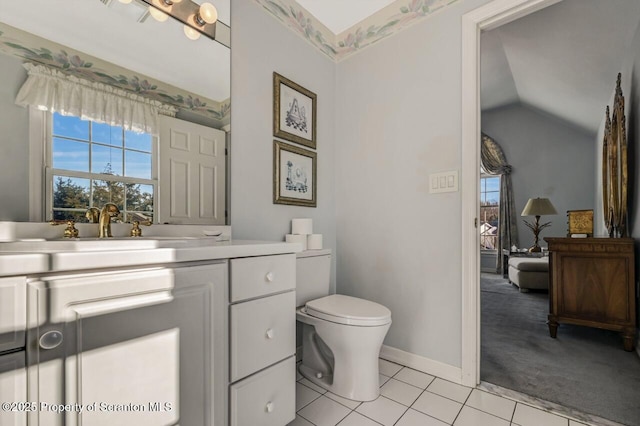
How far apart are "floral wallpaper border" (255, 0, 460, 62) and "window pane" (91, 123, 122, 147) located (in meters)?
1.21

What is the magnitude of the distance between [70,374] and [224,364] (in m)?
0.44

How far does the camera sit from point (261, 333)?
3.81 ft

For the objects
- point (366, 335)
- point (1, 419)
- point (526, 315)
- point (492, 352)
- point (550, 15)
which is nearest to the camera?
point (1, 419)

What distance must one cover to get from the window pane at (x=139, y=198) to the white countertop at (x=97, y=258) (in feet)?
1.96

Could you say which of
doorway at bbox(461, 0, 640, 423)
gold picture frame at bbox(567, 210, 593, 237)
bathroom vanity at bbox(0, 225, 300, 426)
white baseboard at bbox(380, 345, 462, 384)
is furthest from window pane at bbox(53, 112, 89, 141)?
gold picture frame at bbox(567, 210, 593, 237)

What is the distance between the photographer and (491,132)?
19.4ft

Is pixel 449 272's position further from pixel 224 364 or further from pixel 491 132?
pixel 491 132

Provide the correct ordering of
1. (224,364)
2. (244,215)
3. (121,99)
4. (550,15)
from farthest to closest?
(550,15) < (244,215) < (121,99) < (224,364)

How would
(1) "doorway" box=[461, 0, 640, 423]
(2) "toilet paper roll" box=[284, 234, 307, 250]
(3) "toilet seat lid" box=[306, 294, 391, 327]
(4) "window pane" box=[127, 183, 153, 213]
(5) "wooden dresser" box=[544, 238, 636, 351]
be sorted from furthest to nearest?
(5) "wooden dresser" box=[544, 238, 636, 351] < (2) "toilet paper roll" box=[284, 234, 307, 250] < (1) "doorway" box=[461, 0, 640, 423] < (3) "toilet seat lid" box=[306, 294, 391, 327] < (4) "window pane" box=[127, 183, 153, 213]

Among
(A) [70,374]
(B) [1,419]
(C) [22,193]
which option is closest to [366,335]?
(A) [70,374]

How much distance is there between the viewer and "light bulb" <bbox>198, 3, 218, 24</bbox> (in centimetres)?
156

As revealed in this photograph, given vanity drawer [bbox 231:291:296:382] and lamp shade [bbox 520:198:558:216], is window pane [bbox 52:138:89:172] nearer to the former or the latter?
vanity drawer [bbox 231:291:296:382]

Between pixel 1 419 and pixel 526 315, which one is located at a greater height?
pixel 1 419

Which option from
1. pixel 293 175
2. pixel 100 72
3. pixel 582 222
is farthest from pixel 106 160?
pixel 582 222
